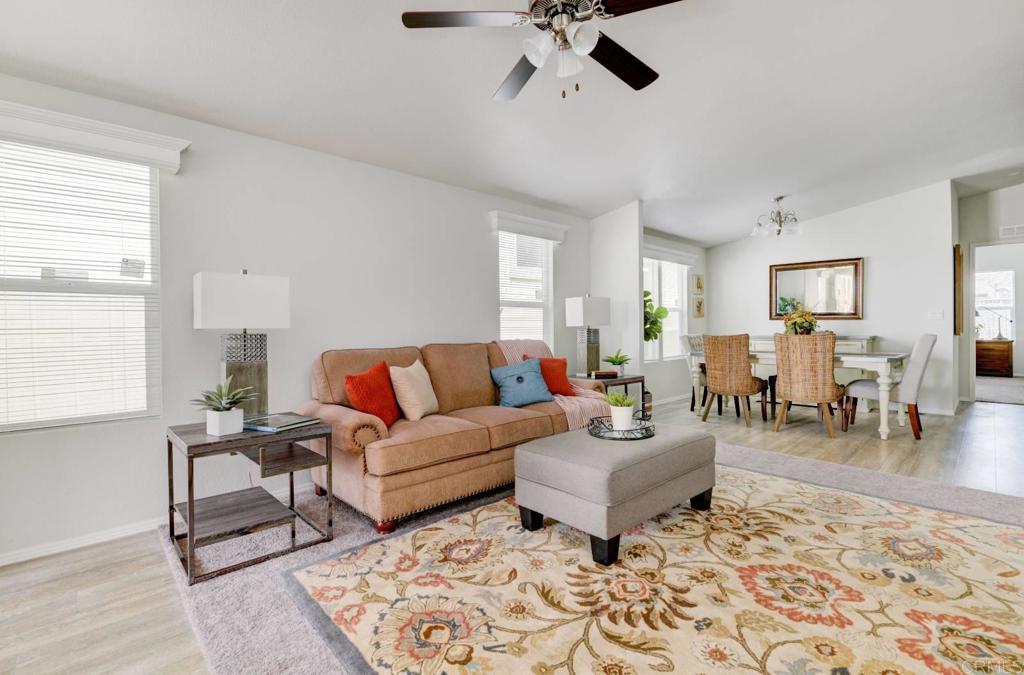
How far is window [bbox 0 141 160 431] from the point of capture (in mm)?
2350

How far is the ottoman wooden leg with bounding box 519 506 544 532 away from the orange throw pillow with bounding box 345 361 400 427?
3.19 feet

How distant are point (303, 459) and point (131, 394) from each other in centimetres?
104

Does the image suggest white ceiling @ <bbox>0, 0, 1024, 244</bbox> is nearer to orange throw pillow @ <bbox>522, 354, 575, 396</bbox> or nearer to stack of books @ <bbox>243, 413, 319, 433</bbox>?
orange throw pillow @ <bbox>522, 354, 575, 396</bbox>

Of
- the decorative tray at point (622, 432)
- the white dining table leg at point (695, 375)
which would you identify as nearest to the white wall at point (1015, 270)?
the white dining table leg at point (695, 375)

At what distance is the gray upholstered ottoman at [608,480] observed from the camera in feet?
7.11

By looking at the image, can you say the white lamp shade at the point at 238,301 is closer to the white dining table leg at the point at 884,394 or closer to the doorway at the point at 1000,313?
the white dining table leg at the point at 884,394

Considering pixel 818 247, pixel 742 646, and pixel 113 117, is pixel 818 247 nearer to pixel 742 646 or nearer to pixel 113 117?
pixel 742 646

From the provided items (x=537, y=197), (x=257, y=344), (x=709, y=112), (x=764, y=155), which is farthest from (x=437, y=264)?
(x=764, y=155)

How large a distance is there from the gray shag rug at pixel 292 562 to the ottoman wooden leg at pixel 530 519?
47cm

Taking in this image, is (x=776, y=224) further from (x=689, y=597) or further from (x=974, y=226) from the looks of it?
(x=689, y=597)

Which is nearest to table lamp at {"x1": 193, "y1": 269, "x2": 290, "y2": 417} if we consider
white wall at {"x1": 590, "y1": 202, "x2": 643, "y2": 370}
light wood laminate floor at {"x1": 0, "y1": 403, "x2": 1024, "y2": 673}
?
light wood laminate floor at {"x1": 0, "y1": 403, "x2": 1024, "y2": 673}

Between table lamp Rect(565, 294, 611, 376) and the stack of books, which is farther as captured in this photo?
table lamp Rect(565, 294, 611, 376)

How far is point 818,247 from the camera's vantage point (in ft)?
21.8

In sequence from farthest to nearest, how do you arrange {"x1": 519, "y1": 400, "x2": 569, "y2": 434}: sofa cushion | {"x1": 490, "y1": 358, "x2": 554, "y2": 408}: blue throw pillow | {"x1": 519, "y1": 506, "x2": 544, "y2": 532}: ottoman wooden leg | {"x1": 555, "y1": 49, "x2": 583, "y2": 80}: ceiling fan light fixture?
{"x1": 490, "y1": 358, "x2": 554, "y2": 408}: blue throw pillow < {"x1": 519, "y1": 400, "x2": 569, "y2": 434}: sofa cushion < {"x1": 519, "y1": 506, "x2": 544, "y2": 532}: ottoman wooden leg < {"x1": 555, "y1": 49, "x2": 583, "y2": 80}: ceiling fan light fixture
